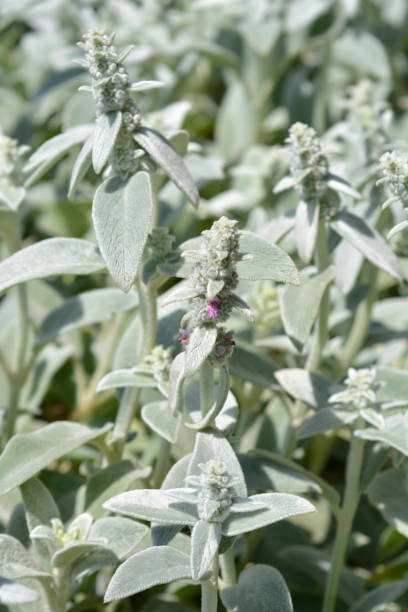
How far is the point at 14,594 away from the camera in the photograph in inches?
44.1

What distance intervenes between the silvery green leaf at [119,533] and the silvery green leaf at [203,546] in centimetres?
21

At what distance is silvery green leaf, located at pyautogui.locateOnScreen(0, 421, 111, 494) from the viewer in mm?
1448

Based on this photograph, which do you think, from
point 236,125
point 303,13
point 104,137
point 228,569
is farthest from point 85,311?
point 303,13

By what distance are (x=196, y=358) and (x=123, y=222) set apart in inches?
11.8

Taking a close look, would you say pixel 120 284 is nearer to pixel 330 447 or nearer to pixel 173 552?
pixel 173 552

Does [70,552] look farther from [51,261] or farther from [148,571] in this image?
[51,261]

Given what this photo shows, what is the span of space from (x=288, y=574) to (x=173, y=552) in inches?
28.5

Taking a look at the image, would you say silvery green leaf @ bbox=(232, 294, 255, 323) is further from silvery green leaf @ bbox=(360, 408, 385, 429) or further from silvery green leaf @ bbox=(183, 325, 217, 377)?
silvery green leaf @ bbox=(360, 408, 385, 429)

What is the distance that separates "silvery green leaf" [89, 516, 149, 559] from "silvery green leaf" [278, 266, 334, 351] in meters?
0.45

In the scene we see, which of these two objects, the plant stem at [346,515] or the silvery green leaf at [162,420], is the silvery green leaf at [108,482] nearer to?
the silvery green leaf at [162,420]

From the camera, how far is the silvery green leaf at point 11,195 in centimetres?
171

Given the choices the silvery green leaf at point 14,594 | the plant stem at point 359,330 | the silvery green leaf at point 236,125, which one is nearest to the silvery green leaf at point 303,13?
the silvery green leaf at point 236,125

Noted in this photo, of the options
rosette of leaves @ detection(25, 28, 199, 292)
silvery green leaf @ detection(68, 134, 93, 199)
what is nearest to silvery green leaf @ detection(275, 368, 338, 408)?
rosette of leaves @ detection(25, 28, 199, 292)

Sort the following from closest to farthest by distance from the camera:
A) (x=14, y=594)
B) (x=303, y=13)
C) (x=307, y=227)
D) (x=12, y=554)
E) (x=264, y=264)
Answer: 1. (x=14, y=594)
2. (x=264, y=264)
3. (x=12, y=554)
4. (x=307, y=227)
5. (x=303, y=13)
